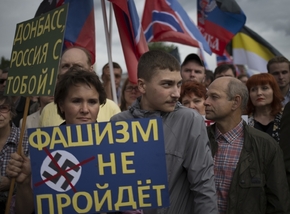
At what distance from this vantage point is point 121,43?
615cm

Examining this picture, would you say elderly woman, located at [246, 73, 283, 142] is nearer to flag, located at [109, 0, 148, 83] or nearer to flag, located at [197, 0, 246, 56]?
flag, located at [109, 0, 148, 83]

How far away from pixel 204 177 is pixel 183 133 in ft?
1.03

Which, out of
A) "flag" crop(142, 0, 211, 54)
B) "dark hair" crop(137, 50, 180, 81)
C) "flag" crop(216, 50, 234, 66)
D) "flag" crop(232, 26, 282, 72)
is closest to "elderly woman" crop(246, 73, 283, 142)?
"dark hair" crop(137, 50, 180, 81)

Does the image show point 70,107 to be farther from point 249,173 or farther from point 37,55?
point 249,173

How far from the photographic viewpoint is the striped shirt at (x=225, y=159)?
3.66 m

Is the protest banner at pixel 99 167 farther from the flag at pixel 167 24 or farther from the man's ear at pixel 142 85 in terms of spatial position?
the flag at pixel 167 24

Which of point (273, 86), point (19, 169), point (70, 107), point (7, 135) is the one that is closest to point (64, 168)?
point (19, 169)

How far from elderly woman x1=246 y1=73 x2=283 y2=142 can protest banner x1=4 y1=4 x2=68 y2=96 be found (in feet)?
9.07

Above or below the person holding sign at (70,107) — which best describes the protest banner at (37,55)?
above

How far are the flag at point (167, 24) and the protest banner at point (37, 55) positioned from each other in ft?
15.3

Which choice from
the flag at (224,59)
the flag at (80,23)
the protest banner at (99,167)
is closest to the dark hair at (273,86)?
the flag at (80,23)

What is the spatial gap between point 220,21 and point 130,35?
13.1ft

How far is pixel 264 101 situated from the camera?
5.11m

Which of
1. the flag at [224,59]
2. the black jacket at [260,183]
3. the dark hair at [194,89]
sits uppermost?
the flag at [224,59]
